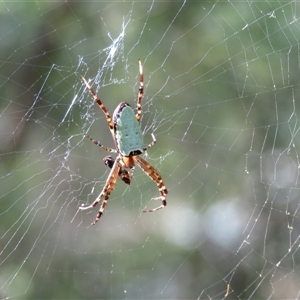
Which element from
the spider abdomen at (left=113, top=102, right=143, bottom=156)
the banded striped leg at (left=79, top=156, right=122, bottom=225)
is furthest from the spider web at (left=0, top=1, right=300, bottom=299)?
the spider abdomen at (left=113, top=102, right=143, bottom=156)

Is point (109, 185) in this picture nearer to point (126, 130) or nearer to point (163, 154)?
point (126, 130)

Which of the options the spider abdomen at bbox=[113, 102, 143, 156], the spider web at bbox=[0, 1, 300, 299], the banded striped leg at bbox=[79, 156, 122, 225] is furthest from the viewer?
the spider web at bbox=[0, 1, 300, 299]

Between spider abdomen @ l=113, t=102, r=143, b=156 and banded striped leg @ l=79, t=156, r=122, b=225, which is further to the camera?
banded striped leg @ l=79, t=156, r=122, b=225

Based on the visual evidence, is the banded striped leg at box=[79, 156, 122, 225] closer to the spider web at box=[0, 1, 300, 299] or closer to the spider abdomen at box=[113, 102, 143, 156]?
the spider abdomen at box=[113, 102, 143, 156]

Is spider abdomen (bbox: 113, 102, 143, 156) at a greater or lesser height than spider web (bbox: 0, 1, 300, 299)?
greater

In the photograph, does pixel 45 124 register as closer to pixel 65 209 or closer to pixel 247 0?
pixel 65 209

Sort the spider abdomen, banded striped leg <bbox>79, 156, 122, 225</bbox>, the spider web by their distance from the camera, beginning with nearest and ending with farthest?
the spider abdomen → banded striped leg <bbox>79, 156, 122, 225</bbox> → the spider web

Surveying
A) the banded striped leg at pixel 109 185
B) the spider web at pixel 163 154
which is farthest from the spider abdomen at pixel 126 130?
the spider web at pixel 163 154
